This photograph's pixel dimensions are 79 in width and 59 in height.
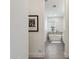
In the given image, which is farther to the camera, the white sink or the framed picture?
the white sink

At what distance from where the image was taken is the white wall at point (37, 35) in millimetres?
5730

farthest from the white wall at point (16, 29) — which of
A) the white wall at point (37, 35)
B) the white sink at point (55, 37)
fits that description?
the white sink at point (55, 37)

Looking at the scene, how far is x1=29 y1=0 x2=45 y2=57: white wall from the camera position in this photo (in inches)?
226

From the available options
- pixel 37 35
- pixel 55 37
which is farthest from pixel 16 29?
pixel 55 37

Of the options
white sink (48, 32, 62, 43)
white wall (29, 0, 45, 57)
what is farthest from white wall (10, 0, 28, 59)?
white sink (48, 32, 62, 43)

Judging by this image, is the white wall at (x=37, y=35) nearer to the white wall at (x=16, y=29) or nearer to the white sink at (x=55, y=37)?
the white wall at (x=16, y=29)

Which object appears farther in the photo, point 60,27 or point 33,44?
point 60,27

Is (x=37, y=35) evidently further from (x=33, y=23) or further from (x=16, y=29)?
(x=16, y=29)

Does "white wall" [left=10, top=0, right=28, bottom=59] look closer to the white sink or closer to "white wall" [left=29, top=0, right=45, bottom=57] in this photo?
"white wall" [left=29, top=0, right=45, bottom=57]

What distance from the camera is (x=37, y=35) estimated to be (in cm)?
586
